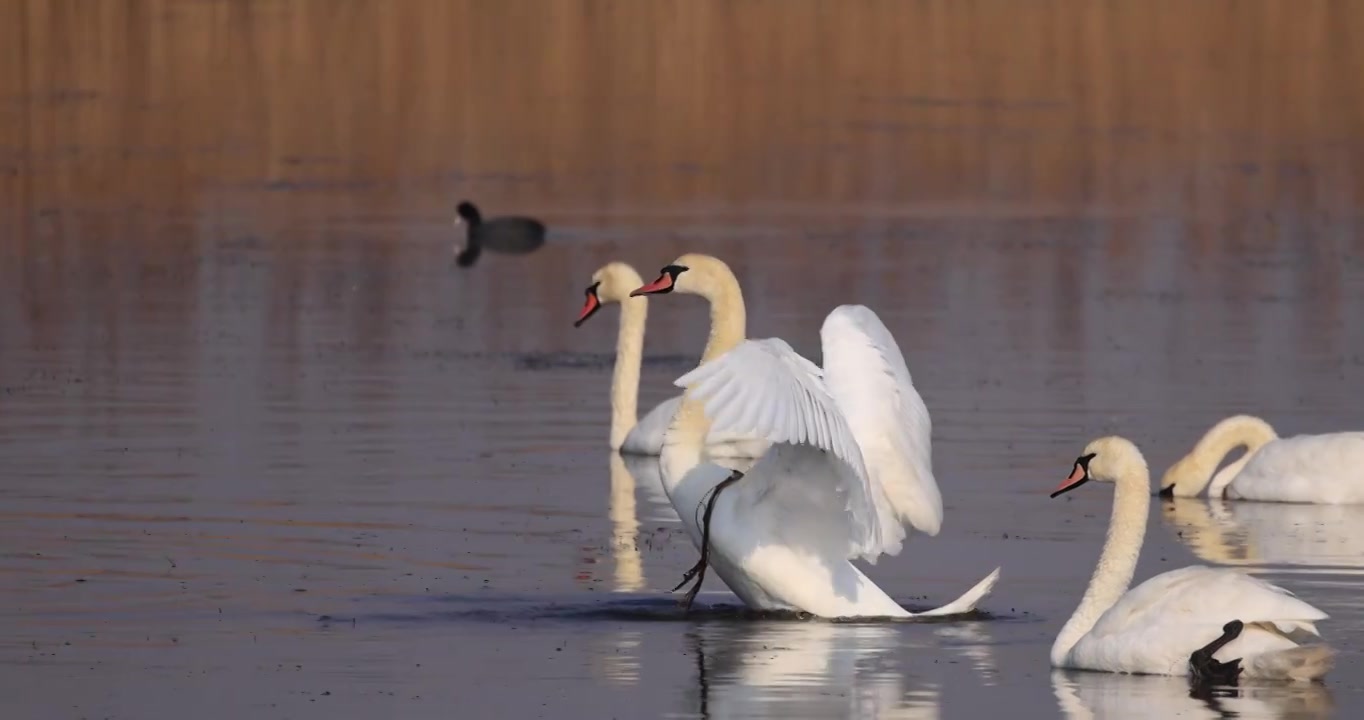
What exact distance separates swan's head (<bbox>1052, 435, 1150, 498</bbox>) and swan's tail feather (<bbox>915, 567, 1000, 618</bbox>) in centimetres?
37

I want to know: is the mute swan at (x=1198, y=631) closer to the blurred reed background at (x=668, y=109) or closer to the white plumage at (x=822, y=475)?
the white plumage at (x=822, y=475)

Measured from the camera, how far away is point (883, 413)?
10961mm

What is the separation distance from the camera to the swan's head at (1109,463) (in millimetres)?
10070

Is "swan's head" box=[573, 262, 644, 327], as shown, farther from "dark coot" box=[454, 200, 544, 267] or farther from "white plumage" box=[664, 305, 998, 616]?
"dark coot" box=[454, 200, 544, 267]

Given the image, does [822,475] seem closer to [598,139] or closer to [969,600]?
[969,600]

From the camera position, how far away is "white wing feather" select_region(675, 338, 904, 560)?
31.1 ft

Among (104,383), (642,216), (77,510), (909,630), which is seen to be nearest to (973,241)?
(642,216)

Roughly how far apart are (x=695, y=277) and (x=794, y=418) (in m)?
2.24

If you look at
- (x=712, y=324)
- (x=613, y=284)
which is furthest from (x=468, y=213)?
(x=712, y=324)

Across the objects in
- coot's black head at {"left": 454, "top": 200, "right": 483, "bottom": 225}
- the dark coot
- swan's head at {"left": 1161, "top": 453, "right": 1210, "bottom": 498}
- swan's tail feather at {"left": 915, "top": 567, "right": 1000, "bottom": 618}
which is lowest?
swan's tail feather at {"left": 915, "top": 567, "right": 1000, "bottom": 618}

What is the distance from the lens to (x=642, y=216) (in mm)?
29250

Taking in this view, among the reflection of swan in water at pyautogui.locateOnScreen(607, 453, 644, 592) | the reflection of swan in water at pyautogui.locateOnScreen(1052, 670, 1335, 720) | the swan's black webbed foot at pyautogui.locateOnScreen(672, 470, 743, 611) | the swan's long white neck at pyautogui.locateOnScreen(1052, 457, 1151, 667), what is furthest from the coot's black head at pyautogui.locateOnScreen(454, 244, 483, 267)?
the reflection of swan in water at pyautogui.locateOnScreen(1052, 670, 1335, 720)

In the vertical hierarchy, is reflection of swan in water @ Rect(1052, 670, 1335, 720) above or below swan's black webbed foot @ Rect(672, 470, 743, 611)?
below

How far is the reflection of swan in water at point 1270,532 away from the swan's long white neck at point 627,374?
122 inches
